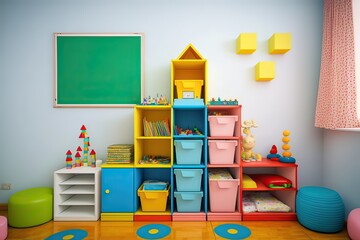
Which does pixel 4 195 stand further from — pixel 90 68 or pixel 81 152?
pixel 90 68

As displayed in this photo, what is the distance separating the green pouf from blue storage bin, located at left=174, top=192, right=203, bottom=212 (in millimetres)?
1470

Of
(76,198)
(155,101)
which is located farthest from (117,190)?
(155,101)

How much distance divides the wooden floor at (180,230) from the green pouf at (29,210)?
60 mm

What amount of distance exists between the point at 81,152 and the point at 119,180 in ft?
2.69

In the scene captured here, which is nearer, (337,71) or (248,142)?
(337,71)

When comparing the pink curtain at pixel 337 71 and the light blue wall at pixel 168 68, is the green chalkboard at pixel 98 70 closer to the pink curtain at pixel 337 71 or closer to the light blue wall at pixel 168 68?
the light blue wall at pixel 168 68

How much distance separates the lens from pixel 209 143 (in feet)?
8.05

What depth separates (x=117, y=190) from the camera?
241 centimetres

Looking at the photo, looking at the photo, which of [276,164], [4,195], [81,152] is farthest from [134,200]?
[4,195]

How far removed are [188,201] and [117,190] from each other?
0.82 m

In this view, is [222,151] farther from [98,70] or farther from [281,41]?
[98,70]

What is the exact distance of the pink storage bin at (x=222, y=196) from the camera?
2.41 meters

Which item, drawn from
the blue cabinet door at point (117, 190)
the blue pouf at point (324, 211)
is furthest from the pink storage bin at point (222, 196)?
the blue cabinet door at point (117, 190)

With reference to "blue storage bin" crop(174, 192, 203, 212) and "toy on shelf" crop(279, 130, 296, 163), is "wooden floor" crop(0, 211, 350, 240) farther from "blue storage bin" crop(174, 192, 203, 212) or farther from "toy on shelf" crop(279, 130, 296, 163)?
"toy on shelf" crop(279, 130, 296, 163)
